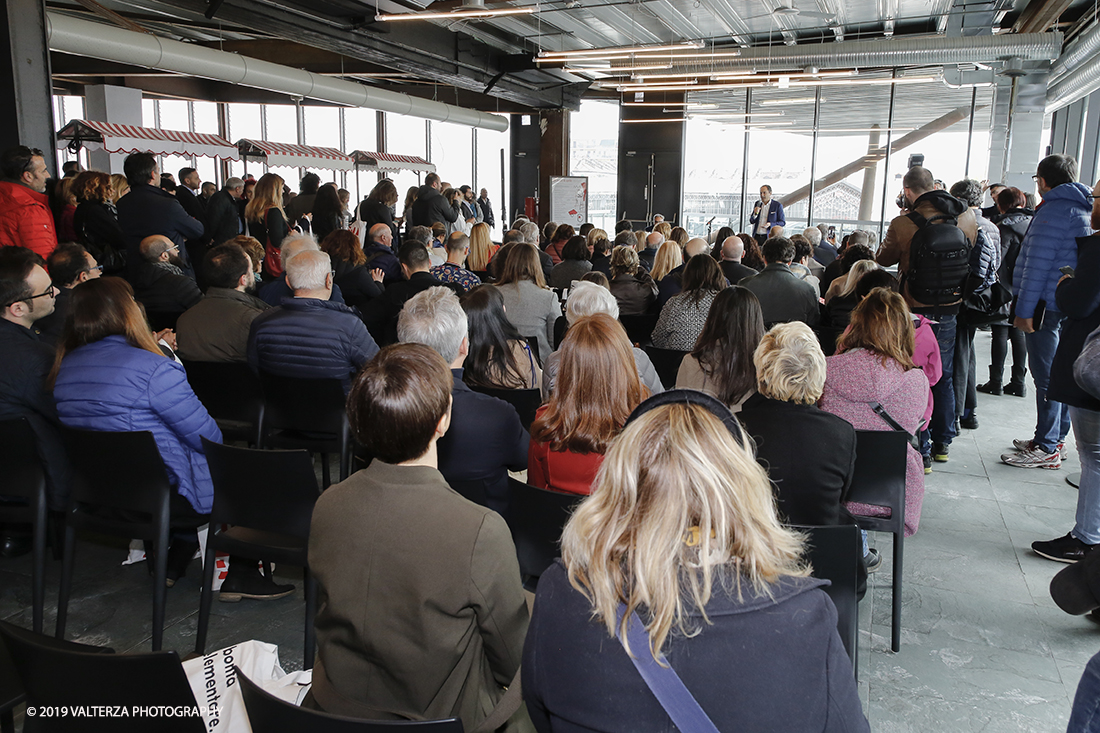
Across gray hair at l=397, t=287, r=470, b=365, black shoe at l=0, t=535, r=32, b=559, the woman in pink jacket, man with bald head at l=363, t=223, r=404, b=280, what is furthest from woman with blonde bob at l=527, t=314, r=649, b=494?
man with bald head at l=363, t=223, r=404, b=280

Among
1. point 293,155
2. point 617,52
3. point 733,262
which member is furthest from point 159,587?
point 293,155

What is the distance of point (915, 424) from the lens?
9.84ft

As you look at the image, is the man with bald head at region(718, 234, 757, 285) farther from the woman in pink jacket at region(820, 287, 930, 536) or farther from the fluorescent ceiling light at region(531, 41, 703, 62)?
the fluorescent ceiling light at region(531, 41, 703, 62)

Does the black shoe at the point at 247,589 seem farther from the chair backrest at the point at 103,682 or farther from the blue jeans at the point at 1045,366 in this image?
the blue jeans at the point at 1045,366

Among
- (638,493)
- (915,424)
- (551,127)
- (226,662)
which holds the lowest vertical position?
(226,662)

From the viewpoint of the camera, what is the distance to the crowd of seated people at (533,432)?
1062mm

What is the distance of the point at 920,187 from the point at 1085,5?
816 cm

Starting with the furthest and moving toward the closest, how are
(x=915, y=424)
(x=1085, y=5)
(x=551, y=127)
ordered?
(x=551, y=127) < (x=1085, y=5) < (x=915, y=424)

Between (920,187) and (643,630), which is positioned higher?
(920,187)

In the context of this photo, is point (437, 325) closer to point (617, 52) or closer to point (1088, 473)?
point (1088, 473)

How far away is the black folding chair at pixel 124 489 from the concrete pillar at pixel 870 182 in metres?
14.2

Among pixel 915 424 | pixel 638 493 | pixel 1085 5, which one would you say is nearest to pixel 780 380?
pixel 915 424

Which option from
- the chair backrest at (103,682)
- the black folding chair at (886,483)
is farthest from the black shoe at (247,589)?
the black folding chair at (886,483)

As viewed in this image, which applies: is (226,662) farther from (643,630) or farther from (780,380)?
(780,380)
